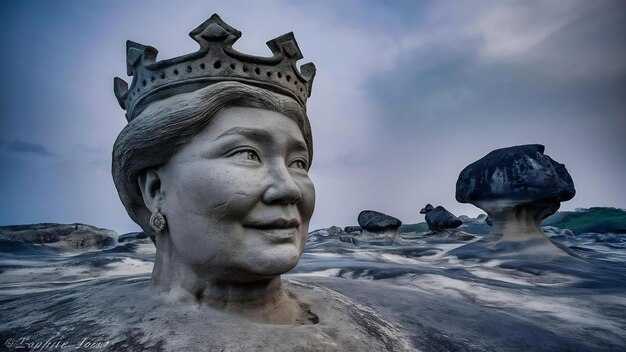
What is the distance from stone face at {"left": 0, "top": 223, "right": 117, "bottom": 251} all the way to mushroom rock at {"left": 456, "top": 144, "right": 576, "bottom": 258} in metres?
11.3

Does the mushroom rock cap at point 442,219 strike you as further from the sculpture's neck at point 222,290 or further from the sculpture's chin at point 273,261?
the sculpture's chin at point 273,261

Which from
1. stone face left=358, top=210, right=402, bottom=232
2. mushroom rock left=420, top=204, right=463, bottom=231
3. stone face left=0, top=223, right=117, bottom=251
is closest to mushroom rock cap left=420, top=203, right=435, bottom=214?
mushroom rock left=420, top=204, right=463, bottom=231

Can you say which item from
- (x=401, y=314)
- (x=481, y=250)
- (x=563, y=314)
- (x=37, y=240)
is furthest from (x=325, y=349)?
(x=37, y=240)

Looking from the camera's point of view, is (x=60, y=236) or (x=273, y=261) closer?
(x=273, y=261)

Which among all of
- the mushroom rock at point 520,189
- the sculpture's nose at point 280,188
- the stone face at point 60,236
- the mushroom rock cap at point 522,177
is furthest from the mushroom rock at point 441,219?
the sculpture's nose at point 280,188

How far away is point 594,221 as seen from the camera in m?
23.5

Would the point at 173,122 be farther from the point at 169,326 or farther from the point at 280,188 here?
the point at 169,326

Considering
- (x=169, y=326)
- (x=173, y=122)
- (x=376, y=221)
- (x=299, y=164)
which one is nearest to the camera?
(x=169, y=326)

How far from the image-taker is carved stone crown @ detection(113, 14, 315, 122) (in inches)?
93.6

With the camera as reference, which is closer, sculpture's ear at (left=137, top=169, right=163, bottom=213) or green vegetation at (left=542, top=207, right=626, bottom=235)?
sculpture's ear at (left=137, top=169, right=163, bottom=213)

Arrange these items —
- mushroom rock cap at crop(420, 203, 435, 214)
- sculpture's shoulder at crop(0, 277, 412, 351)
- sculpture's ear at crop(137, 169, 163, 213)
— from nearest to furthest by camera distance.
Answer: sculpture's shoulder at crop(0, 277, 412, 351) < sculpture's ear at crop(137, 169, 163, 213) < mushroom rock cap at crop(420, 203, 435, 214)

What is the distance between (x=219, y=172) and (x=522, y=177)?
9.74 metres

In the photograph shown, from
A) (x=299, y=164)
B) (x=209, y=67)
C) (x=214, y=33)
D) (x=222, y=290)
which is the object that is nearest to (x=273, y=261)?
(x=222, y=290)

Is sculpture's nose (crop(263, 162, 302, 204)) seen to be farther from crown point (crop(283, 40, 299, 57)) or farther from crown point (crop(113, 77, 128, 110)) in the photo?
crown point (crop(113, 77, 128, 110))
